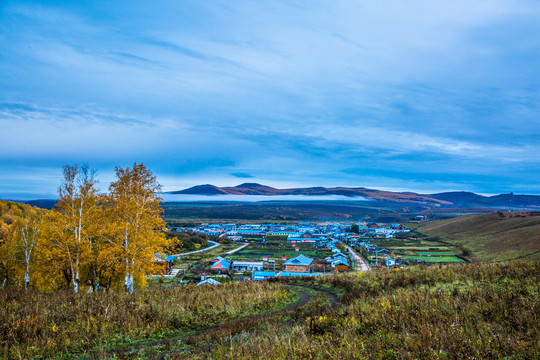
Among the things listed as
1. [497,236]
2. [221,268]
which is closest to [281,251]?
[221,268]

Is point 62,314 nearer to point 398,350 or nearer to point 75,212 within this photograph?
point 398,350

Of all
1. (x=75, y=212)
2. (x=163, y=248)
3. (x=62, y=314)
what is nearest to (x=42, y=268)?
(x=75, y=212)

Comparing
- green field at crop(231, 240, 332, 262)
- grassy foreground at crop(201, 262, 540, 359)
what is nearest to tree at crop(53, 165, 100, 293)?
grassy foreground at crop(201, 262, 540, 359)

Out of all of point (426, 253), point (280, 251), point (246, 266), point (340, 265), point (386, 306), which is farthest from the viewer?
point (280, 251)

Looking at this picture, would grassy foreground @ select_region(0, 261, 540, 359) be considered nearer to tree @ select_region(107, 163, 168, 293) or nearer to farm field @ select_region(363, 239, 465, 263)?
tree @ select_region(107, 163, 168, 293)

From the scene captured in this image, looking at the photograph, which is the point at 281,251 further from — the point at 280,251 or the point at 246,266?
the point at 246,266

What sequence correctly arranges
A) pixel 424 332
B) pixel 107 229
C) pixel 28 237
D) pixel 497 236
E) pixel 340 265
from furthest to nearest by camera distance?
pixel 497 236
pixel 340 265
pixel 28 237
pixel 107 229
pixel 424 332

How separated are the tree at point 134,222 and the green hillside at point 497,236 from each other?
132ft

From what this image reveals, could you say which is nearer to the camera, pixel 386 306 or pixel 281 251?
pixel 386 306

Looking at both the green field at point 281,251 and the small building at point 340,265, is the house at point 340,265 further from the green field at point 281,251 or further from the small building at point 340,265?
the green field at point 281,251

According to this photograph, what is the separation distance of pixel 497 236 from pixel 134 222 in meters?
88.5

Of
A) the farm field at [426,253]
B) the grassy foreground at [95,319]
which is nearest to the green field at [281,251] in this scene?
the farm field at [426,253]

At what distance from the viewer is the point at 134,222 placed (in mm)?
22547

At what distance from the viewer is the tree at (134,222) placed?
2189 centimetres
